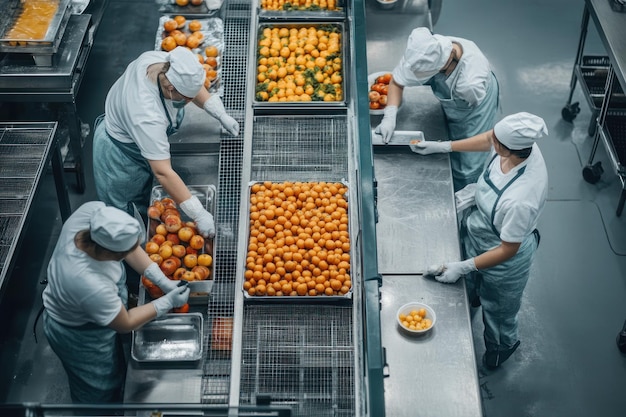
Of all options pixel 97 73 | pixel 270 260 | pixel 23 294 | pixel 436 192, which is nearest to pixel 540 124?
pixel 436 192

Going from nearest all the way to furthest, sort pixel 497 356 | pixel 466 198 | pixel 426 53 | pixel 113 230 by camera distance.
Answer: pixel 113 230
pixel 426 53
pixel 466 198
pixel 497 356

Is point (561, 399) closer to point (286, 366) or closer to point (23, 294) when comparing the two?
point (286, 366)

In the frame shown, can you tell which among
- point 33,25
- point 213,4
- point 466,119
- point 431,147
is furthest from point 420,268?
point 33,25

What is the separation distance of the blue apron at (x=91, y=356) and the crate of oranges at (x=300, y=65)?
2048 mm

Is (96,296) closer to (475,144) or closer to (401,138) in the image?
(401,138)

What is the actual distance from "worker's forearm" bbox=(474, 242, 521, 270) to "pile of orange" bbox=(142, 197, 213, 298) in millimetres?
1873

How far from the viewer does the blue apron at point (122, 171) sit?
6043 mm

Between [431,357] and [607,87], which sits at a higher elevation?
[607,87]

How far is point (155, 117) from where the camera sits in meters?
5.59

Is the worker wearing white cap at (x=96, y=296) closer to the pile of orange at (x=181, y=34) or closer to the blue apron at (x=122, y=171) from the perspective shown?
the blue apron at (x=122, y=171)

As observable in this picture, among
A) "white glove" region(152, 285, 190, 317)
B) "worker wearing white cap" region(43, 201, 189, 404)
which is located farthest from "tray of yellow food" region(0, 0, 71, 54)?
"white glove" region(152, 285, 190, 317)

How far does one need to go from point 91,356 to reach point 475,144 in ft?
10.4

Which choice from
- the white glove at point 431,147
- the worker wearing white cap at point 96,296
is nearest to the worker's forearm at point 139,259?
the worker wearing white cap at point 96,296

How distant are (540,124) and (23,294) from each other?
459cm
